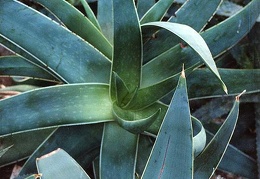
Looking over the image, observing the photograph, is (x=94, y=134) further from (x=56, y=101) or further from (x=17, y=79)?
(x=17, y=79)

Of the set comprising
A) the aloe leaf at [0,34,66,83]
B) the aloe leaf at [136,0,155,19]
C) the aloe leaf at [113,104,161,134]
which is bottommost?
the aloe leaf at [113,104,161,134]

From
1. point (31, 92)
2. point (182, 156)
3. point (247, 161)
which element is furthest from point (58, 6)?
point (247, 161)

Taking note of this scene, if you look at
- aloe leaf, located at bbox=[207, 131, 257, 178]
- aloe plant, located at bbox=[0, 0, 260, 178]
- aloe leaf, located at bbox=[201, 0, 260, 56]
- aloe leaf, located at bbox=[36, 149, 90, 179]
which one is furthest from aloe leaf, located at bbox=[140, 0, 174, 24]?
aloe leaf, located at bbox=[36, 149, 90, 179]

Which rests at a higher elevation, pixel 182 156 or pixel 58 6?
pixel 58 6

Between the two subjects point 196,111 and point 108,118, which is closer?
point 108,118

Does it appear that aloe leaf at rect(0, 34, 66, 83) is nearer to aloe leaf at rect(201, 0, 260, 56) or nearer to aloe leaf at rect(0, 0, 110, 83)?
aloe leaf at rect(0, 0, 110, 83)

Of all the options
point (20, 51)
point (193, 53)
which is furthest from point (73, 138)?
point (193, 53)

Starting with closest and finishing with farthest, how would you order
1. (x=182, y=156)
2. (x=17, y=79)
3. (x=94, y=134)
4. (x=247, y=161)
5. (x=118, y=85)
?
(x=182, y=156)
(x=118, y=85)
(x=94, y=134)
(x=247, y=161)
(x=17, y=79)

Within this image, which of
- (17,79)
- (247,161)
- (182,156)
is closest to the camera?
(182,156)
